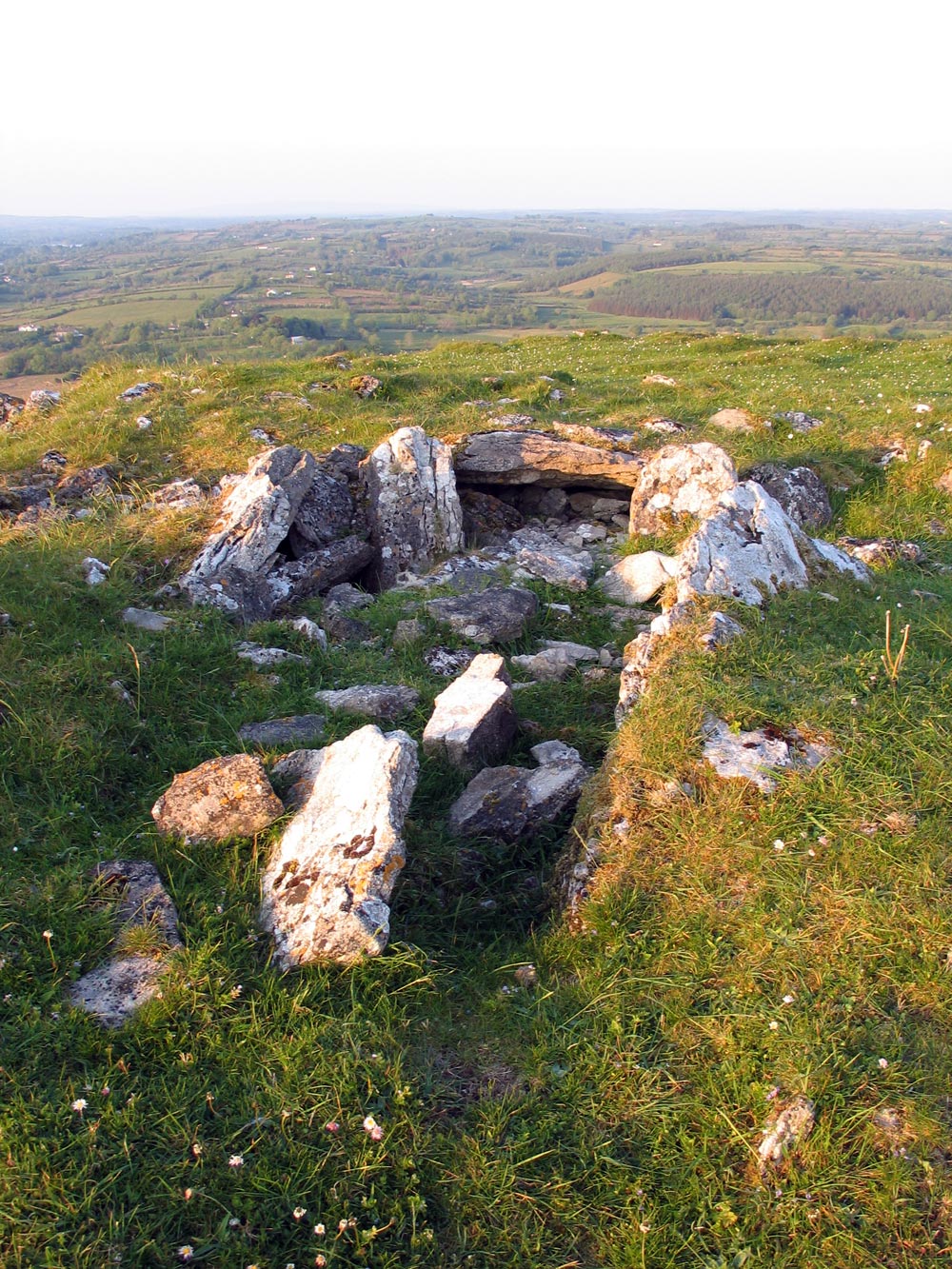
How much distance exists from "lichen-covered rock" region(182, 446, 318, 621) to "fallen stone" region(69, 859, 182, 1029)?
12.7 ft

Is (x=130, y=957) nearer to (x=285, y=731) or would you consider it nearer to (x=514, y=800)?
(x=285, y=731)

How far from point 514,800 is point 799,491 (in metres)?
7.32

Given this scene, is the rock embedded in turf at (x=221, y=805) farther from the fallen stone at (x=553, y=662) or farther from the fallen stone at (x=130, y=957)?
the fallen stone at (x=553, y=662)

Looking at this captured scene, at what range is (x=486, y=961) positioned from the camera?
4496mm

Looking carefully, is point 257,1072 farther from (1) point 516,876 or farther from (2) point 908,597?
(2) point 908,597

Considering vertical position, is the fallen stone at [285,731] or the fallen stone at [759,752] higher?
the fallen stone at [759,752]

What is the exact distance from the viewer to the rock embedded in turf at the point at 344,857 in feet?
13.8

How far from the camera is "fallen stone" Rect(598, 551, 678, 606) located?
862cm

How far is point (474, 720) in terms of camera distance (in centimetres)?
576

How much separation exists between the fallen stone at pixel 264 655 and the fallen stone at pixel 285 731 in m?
0.97

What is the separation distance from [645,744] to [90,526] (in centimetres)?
701

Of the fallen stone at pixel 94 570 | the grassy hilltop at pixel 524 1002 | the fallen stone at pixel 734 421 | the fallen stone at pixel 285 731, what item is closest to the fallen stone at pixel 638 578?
the grassy hilltop at pixel 524 1002

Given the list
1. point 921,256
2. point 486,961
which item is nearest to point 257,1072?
point 486,961

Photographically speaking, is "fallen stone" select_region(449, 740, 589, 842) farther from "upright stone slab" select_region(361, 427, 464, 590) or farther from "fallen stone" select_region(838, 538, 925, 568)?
"fallen stone" select_region(838, 538, 925, 568)
